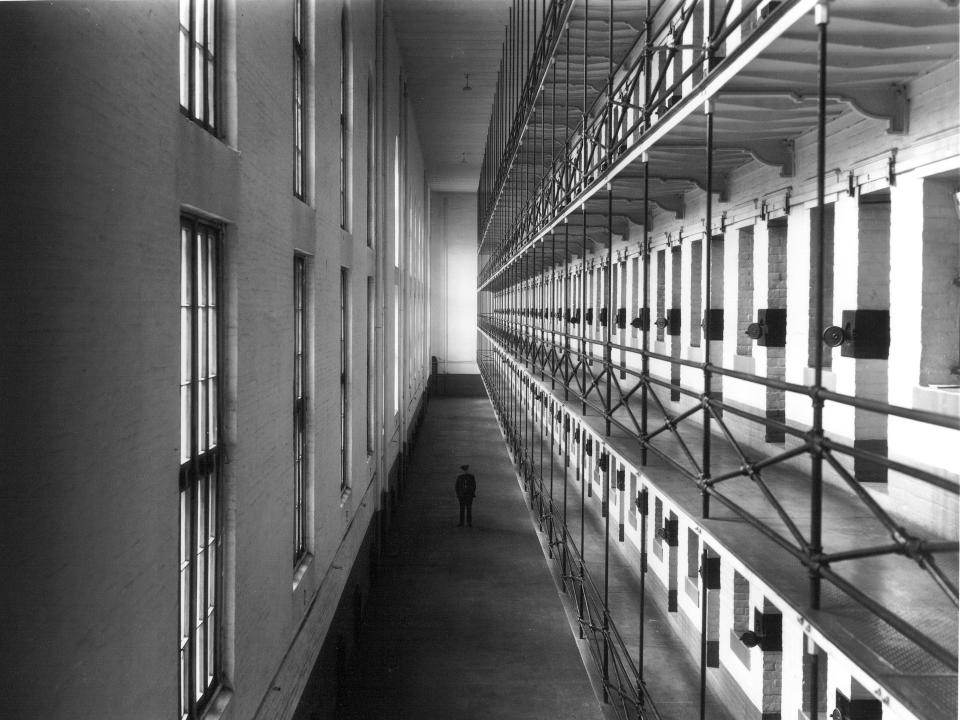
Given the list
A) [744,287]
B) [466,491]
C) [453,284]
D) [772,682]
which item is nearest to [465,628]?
[466,491]

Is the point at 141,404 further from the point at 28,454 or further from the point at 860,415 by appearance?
the point at 860,415

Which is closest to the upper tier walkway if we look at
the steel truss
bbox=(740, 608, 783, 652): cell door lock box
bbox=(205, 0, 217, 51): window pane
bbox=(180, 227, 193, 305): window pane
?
the steel truss

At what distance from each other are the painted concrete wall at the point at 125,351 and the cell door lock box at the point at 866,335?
4375 mm

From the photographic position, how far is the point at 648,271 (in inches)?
293

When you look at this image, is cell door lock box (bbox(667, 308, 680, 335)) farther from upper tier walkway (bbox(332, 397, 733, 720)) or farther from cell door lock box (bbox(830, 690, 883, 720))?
cell door lock box (bbox(830, 690, 883, 720))

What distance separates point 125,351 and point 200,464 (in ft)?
5.41

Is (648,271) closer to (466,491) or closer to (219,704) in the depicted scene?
(219,704)

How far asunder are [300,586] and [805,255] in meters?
5.56

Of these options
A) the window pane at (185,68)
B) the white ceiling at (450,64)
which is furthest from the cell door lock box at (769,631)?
the white ceiling at (450,64)

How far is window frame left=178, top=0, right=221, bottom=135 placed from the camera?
4.84m

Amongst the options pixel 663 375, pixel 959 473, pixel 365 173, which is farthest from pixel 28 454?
pixel 365 173

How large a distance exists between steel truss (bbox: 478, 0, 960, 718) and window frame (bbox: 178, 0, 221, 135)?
301 cm

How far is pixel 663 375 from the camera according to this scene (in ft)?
38.7

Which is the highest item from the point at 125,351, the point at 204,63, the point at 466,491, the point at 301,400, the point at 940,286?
the point at 204,63
